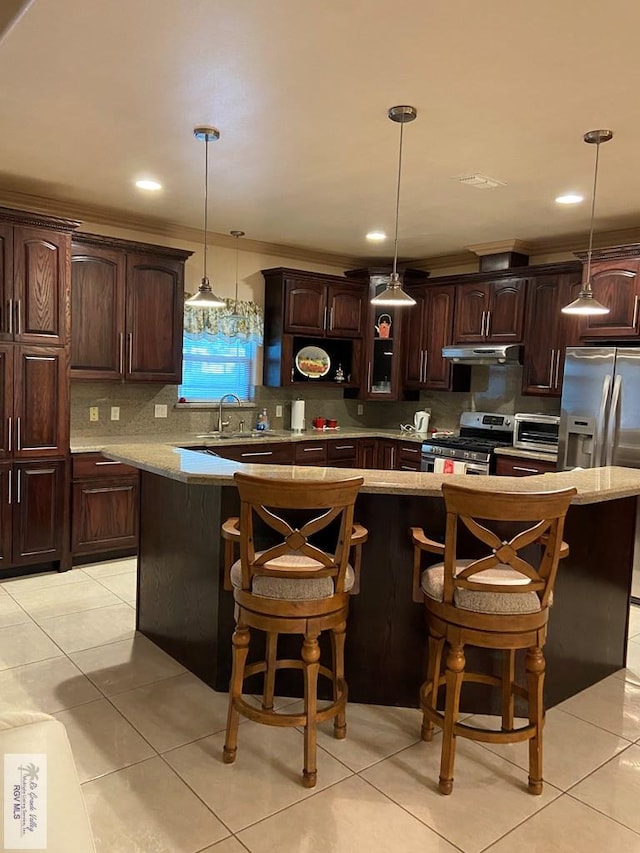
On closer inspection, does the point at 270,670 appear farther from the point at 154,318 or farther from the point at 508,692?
the point at 154,318

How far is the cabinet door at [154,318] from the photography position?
4.95m

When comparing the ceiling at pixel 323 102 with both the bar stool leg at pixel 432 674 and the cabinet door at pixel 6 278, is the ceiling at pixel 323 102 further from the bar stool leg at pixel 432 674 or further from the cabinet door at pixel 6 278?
the bar stool leg at pixel 432 674

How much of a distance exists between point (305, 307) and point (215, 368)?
104cm

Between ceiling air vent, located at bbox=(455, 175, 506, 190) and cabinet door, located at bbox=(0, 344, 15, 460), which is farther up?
ceiling air vent, located at bbox=(455, 175, 506, 190)

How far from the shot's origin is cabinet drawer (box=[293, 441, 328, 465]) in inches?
227

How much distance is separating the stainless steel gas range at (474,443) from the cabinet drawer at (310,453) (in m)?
0.94

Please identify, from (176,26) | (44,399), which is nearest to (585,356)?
(176,26)

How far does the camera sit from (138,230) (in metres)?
5.29

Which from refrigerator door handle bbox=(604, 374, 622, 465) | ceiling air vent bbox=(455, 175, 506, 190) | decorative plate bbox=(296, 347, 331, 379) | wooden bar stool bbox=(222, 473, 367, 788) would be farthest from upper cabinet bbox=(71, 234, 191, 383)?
refrigerator door handle bbox=(604, 374, 622, 465)

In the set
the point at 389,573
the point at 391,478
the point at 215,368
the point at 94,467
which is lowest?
the point at 389,573

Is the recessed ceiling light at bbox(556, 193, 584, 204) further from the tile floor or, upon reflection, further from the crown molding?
the tile floor

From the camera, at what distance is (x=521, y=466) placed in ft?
17.2

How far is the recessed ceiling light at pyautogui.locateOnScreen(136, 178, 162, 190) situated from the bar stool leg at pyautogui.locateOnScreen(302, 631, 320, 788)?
10.5ft

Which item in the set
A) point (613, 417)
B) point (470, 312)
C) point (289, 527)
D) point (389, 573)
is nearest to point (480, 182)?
point (613, 417)
